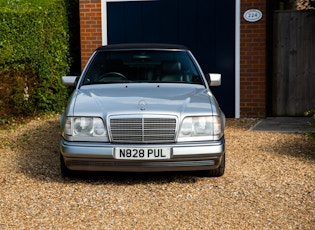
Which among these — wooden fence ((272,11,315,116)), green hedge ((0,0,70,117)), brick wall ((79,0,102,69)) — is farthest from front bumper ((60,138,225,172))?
brick wall ((79,0,102,69))

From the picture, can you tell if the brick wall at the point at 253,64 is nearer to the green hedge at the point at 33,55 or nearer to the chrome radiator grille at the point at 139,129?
the green hedge at the point at 33,55

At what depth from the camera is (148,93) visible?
7.45m

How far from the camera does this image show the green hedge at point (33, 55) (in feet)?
36.7

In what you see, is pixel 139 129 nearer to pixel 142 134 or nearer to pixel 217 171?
pixel 142 134

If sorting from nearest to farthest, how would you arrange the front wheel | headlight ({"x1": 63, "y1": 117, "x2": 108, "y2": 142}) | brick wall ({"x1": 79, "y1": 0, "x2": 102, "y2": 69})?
headlight ({"x1": 63, "y1": 117, "x2": 108, "y2": 142})
the front wheel
brick wall ({"x1": 79, "y1": 0, "x2": 102, "y2": 69})

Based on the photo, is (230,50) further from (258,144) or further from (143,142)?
(143,142)

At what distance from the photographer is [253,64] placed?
1244 cm

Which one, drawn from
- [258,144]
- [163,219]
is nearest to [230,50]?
[258,144]

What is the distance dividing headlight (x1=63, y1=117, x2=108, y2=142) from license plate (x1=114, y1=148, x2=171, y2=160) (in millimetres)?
228

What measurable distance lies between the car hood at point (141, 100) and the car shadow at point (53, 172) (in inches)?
32.0

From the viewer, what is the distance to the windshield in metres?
8.16

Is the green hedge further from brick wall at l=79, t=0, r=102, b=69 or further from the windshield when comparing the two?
the windshield

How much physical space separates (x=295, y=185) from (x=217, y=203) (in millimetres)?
1172

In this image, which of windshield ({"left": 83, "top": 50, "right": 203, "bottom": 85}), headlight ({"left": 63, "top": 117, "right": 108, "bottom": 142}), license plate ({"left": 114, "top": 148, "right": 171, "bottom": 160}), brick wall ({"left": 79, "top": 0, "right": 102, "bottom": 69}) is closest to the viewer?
license plate ({"left": 114, "top": 148, "right": 171, "bottom": 160})
